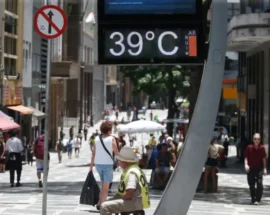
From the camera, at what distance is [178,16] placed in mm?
11406

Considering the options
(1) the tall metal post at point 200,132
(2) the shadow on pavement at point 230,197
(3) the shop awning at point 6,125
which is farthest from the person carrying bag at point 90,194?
(3) the shop awning at point 6,125

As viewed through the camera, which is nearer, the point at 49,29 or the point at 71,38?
the point at 49,29

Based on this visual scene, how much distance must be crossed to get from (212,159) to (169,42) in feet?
34.8

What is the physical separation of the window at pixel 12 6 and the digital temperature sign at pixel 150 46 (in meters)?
31.3

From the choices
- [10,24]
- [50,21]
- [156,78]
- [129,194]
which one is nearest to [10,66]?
[10,24]

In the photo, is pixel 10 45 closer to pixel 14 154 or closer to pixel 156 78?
pixel 156 78

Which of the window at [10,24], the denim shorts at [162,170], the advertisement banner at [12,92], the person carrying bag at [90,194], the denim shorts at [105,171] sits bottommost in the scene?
the denim shorts at [162,170]

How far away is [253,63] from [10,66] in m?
12.4

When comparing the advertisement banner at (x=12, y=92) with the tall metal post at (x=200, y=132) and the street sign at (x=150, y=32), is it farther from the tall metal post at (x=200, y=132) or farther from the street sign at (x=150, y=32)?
the street sign at (x=150, y=32)

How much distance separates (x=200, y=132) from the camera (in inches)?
472

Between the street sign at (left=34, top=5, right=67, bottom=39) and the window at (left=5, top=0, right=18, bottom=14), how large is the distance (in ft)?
96.7

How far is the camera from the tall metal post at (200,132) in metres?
11.9

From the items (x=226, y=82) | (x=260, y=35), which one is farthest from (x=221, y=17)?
(x=226, y=82)

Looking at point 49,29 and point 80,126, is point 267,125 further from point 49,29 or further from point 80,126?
point 80,126
